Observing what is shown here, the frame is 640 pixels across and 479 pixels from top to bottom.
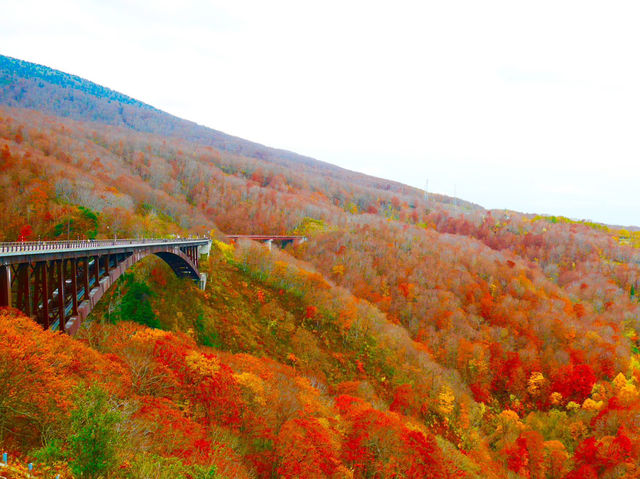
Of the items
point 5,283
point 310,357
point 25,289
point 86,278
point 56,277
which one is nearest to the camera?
point 5,283

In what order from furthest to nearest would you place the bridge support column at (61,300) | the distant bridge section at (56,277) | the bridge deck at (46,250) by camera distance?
the bridge support column at (61,300)
the distant bridge section at (56,277)
the bridge deck at (46,250)

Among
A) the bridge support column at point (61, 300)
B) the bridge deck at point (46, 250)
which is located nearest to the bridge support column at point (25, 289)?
the bridge deck at point (46, 250)

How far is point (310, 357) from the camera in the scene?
203ft

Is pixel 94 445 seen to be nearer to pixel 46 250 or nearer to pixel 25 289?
pixel 25 289

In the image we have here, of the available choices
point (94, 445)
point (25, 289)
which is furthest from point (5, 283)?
point (94, 445)

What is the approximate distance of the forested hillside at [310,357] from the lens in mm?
20125

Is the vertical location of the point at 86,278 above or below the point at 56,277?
above

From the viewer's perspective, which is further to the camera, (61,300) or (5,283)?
(61,300)

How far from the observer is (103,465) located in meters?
13.3

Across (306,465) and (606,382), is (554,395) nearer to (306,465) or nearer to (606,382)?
(606,382)

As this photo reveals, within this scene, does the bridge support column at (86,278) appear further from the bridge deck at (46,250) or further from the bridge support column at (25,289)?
the bridge support column at (25,289)

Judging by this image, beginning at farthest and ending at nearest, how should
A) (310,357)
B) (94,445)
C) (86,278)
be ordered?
(310,357) → (86,278) → (94,445)

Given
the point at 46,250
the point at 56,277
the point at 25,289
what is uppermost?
the point at 46,250

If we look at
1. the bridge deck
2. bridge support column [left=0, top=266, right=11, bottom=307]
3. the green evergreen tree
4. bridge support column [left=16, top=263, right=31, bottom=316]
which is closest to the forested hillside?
the green evergreen tree
